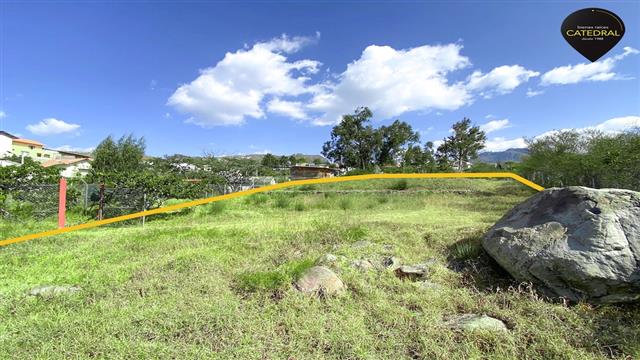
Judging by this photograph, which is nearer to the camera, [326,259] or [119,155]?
[326,259]

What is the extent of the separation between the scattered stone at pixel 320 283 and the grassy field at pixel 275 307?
0.11 metres

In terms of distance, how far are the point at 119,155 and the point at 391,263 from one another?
20.2 meters

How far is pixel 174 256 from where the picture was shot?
470cm

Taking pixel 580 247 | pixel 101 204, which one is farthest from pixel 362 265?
pixel 101 204

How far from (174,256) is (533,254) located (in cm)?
426

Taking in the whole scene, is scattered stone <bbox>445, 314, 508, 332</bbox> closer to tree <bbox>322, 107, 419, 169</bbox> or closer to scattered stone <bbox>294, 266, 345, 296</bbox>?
scattered stone <bbox>294, 266, 345, 296</bbox>

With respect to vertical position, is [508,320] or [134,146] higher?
[134,146]

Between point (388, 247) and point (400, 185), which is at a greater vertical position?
point (400, 185)

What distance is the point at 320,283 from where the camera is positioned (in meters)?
3.46

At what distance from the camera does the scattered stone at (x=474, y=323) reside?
8.77 feet

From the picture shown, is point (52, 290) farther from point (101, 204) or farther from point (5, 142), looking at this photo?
point (5, 142)

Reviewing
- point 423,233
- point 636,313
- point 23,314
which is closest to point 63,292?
point 23,314

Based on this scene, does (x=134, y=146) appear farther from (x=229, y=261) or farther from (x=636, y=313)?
(x=636, y=313)

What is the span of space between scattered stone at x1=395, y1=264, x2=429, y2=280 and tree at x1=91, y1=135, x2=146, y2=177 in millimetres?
17940
